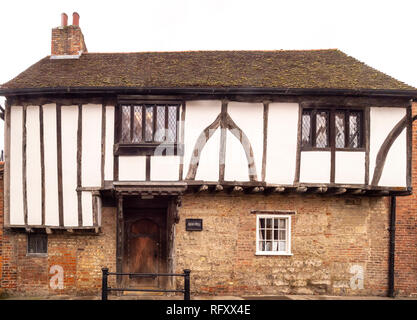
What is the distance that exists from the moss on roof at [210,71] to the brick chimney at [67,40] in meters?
0.37

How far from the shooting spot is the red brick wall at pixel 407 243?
8.88 m

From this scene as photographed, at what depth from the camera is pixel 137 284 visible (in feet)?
29.6

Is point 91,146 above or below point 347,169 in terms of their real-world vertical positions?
above

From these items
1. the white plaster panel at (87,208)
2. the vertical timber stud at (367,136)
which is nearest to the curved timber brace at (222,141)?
the white plaster panel at (87,208)

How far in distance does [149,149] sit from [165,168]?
65 centimetres

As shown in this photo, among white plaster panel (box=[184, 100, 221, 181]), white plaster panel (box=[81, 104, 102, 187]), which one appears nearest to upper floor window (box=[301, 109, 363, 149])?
white plaster panel (box=[184, 100, 221, 181])

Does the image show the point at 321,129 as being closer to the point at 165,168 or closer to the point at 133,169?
the point at 165,168

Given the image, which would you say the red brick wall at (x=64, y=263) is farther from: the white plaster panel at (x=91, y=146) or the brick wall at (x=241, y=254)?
the white plaster panel at (x=91, y=146)

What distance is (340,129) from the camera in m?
8.58

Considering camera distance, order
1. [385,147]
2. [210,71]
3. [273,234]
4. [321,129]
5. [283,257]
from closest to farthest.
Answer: [385,147]
[321,129]
[283,257]
[273,234]
[210,71]

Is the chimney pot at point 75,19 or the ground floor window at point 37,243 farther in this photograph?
the chimney pot at point 75,19

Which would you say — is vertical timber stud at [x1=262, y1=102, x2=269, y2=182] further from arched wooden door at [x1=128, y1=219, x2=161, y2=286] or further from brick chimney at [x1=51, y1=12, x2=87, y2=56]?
brick chimney at [x1=51, y1=12, x2=87, y2=56]

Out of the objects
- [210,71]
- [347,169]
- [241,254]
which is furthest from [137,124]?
[347,169]
